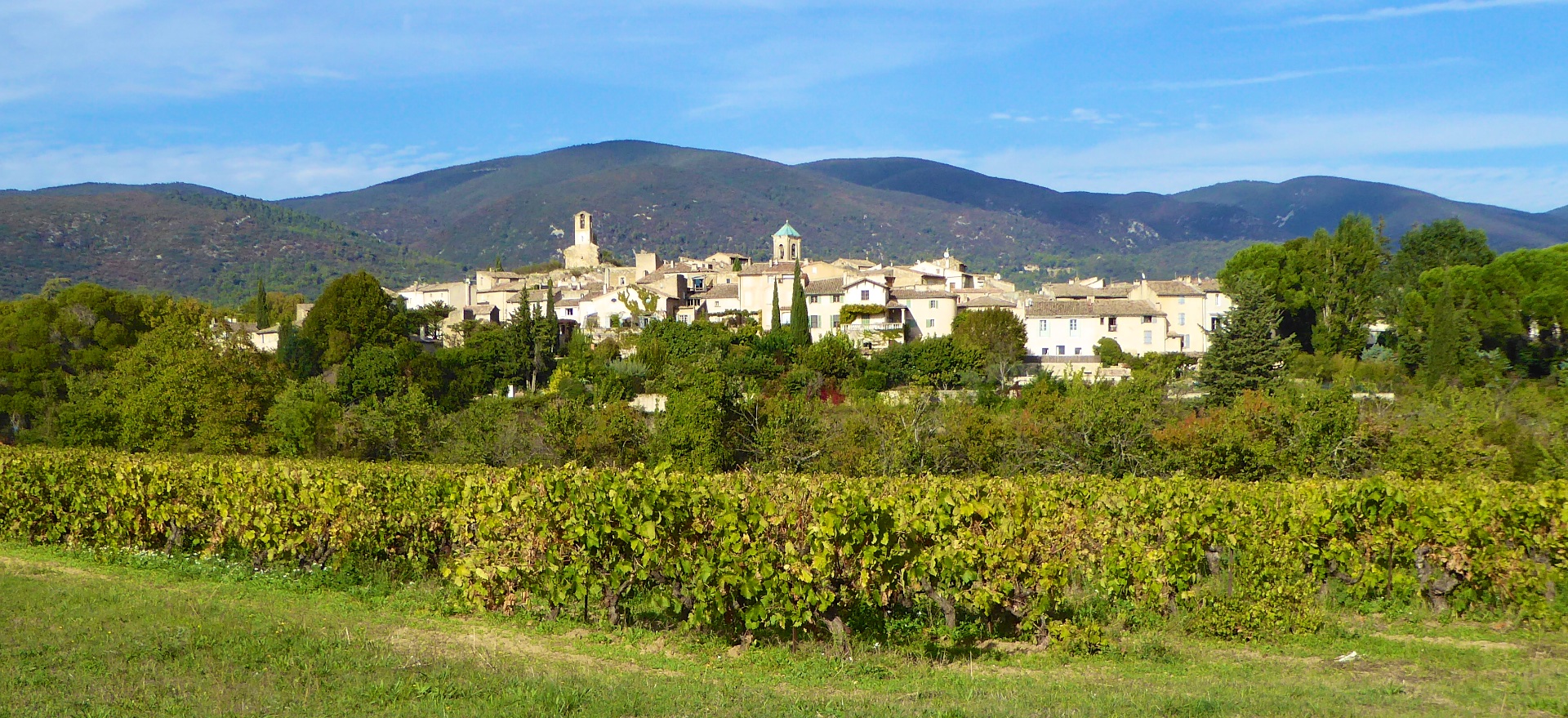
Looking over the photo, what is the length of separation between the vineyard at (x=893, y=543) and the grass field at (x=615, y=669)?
0.46 meters

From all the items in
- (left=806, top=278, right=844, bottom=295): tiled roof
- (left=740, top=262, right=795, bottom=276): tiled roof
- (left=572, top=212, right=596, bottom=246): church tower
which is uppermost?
(left=572, top=212, right=596, bottom=246): church tower

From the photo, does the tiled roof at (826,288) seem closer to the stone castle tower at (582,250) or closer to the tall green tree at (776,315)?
the tall green tree at (776,315)

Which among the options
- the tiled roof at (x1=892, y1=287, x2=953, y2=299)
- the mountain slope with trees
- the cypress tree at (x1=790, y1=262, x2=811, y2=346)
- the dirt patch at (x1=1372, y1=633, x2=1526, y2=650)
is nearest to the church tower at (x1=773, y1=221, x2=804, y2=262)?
the tiled roof at (x1=892, y1=287, x2=953, y2=299)

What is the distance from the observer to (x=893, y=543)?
10305 mm

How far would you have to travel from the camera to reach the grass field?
7570 millimetres

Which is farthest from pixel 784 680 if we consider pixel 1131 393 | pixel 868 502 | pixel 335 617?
pixel 1131 393

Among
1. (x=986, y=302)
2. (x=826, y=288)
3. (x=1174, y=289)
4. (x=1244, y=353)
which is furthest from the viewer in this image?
(x=1174, y=289)

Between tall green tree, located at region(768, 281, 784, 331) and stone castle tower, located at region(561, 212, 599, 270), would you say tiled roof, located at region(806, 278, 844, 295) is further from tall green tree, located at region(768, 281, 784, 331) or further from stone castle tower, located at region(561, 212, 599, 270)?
stone castle tower, located at region(561, 212, 599, 270)

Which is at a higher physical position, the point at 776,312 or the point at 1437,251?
the point at 1437,251

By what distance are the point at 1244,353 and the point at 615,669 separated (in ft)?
150

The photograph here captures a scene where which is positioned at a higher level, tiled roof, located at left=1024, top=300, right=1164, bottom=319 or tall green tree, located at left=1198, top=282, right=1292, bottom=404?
tiled roof, located at left=1024, top=300, right=1164, bottom=319

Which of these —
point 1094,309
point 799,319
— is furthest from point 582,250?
point 1094,309

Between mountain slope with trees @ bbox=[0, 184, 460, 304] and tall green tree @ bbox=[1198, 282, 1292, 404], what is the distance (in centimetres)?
11907

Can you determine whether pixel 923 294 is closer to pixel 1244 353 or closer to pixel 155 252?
pixel 1244 353
